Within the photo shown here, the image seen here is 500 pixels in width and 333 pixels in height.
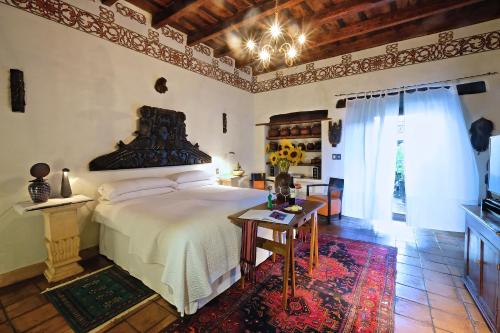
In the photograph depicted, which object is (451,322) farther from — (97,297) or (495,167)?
(97,297)

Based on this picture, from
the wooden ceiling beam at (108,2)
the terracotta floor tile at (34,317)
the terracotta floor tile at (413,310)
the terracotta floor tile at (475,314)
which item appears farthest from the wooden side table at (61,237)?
the terracotta floor tile at (475,314)

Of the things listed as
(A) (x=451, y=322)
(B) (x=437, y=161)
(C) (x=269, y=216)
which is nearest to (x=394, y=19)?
(B) (x=437, y=161)

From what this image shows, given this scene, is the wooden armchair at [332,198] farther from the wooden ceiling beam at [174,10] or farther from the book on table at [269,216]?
the wooden ceiling beam at [174,10]

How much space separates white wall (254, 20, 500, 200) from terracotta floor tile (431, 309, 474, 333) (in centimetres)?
261

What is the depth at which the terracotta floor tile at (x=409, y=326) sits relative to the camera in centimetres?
162

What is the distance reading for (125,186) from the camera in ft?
8.66

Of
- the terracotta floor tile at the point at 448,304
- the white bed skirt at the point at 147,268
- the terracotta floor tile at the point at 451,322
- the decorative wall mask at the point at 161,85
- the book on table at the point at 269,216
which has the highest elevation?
the decorative wall mask at the point at 161,85

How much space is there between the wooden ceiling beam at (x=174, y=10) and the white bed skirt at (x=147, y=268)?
9.22 ft

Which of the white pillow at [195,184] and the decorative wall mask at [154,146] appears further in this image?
the white pillow at [195,184]

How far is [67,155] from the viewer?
255 cm

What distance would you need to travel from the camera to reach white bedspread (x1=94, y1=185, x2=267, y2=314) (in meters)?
1.66

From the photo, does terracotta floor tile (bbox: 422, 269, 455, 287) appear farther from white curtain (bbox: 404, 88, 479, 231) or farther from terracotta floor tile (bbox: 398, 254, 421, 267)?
white curtain (bbox: 404, 88, 479, 231)

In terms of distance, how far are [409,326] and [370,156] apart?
2.85 m

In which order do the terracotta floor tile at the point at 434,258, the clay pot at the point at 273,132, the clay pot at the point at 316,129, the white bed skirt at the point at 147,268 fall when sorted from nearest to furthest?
the white bed skirt at the point at 147,268 → the terracotta floor tile at the point at 434,258 → the clay pot at the point at 316,129 → the clay pot at the point at 273,132
